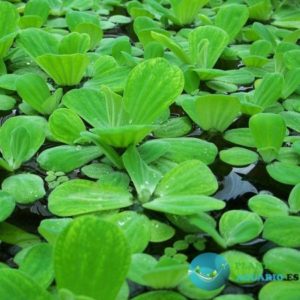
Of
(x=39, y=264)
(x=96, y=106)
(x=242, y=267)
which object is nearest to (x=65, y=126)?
(x=96, y=106)

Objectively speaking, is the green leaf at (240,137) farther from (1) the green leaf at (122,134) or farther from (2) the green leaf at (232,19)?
(2) the green leaf at (232,19)

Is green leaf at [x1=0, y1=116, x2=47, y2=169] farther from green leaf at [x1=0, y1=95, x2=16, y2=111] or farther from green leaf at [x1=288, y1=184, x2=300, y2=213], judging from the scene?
green leaf at [x1=288, y1=184, x2=300, y2=213]

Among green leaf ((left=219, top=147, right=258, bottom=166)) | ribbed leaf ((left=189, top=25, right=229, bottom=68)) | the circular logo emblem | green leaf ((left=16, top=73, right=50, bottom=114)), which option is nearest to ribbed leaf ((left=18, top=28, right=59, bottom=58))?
green leaf ((left=16, top=73, right=50, bottom=114))

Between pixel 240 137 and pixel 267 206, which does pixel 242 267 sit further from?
pixel 240 137

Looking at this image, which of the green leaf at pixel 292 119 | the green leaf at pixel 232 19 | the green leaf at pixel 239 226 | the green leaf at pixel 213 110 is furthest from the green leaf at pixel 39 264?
the green leaf at pixel 232 19

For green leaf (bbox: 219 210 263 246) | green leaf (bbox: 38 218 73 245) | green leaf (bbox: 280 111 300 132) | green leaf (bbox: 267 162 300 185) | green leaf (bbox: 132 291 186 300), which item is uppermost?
green leaf (bbox: 38 218 73 245)
